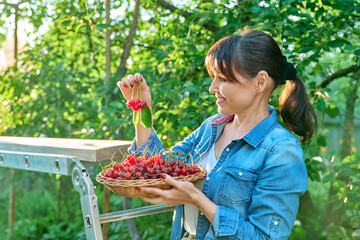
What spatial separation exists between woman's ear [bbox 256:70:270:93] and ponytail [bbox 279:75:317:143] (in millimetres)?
151

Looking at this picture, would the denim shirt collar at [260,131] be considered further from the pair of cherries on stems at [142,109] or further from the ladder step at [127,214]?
the ladder step at [127,214]

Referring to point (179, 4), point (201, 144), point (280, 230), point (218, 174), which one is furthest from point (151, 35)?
point (280, 230)

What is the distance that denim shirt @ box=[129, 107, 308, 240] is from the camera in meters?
1.35

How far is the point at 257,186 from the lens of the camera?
1.38 metres

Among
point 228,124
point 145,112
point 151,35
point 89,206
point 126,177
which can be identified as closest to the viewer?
point 126,177

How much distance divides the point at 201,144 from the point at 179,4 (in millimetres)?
1508

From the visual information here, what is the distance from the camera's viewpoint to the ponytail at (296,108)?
1565 mm

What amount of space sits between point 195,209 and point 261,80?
519mm

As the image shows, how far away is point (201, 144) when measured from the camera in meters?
1.72

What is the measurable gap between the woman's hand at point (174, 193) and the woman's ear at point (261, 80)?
420 millimetres

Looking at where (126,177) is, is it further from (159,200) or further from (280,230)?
(280,230)

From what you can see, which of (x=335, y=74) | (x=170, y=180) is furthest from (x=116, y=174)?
(x=335, y=74)

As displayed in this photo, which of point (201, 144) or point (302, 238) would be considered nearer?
point (201, 144)

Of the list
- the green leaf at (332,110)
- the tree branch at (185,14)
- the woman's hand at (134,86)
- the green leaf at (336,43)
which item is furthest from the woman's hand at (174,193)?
the tree branch at (185,14)
